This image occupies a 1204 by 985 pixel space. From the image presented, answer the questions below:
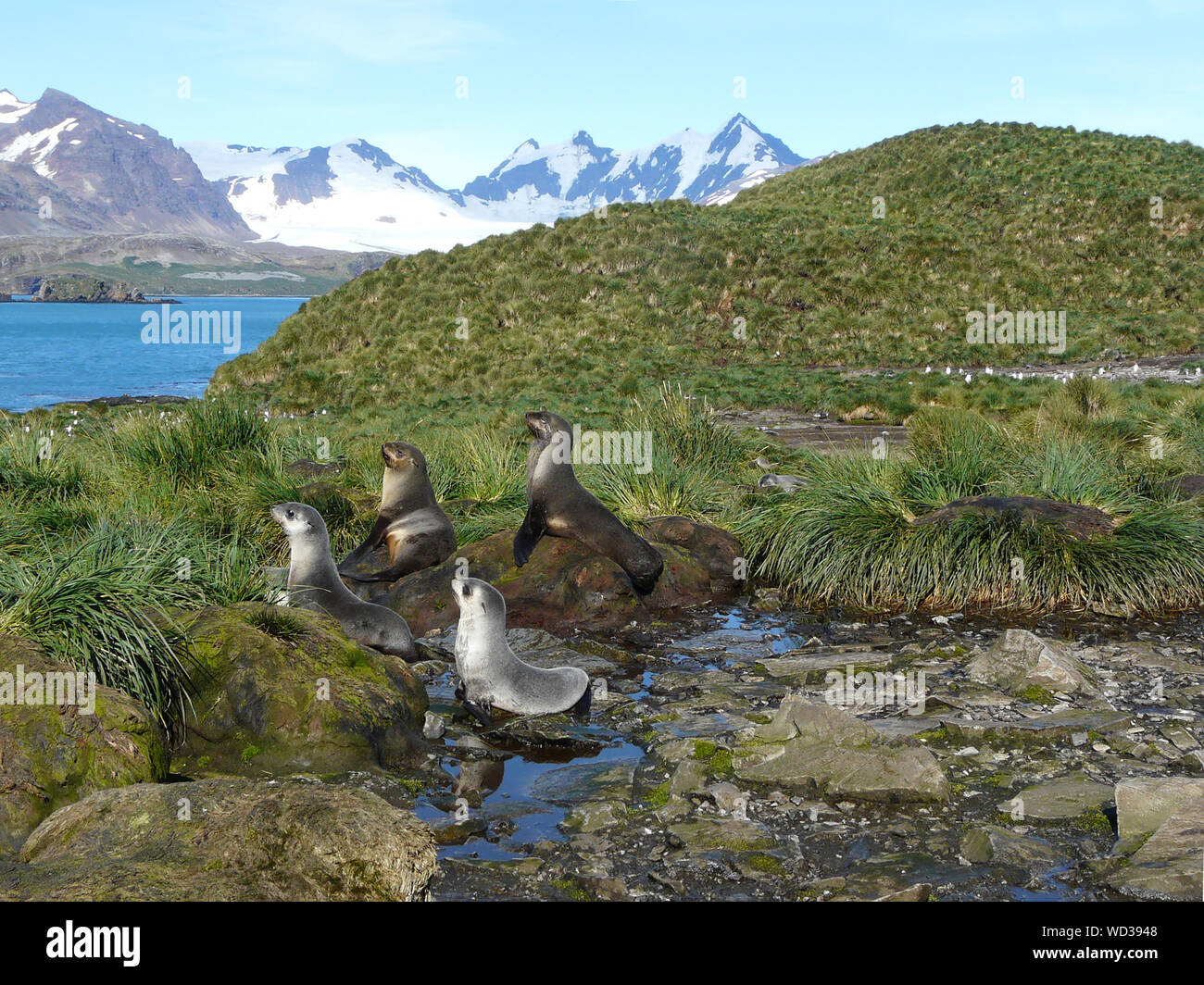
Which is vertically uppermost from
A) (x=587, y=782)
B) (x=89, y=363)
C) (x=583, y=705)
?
(x=89, y=363)

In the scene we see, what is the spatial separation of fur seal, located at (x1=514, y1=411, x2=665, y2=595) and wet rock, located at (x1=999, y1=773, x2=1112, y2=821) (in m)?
4.75

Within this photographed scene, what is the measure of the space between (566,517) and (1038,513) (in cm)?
441

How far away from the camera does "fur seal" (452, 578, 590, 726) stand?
23.2 ft

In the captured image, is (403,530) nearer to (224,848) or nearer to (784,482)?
(784,482)

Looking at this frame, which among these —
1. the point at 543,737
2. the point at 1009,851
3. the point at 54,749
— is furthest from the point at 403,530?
the point at 1009,851

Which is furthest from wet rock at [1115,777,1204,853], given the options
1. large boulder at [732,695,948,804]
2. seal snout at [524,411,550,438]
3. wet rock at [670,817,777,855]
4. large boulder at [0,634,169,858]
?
seal snout at [524,411,550,438]

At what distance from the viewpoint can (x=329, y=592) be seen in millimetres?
8266

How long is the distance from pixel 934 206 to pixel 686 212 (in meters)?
12.3

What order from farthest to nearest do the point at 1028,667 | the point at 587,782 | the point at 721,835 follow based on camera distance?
the point at 1028,667 < the point at 587,782 < the point at 721,835

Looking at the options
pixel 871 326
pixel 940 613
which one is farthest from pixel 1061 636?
pixel 871 326

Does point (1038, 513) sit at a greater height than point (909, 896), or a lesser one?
greater

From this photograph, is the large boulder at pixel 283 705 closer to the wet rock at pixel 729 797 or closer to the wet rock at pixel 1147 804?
the wet rock at pixel 729 797

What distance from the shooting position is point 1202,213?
48.7 meters
